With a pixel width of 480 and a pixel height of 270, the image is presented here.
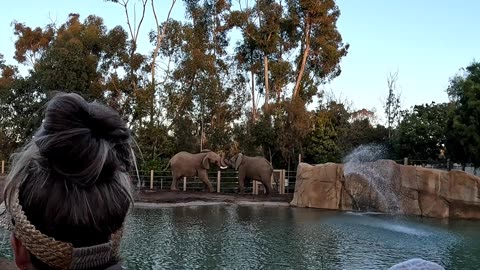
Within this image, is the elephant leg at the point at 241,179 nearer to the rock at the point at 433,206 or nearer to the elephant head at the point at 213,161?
the elephant head at the point at 213,161

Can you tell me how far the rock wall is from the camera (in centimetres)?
1412

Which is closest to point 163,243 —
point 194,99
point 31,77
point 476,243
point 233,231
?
point 233,231

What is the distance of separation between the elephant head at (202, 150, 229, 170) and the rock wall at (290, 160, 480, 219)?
3.86m

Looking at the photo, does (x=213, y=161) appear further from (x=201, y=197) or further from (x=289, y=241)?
(x=289, y=241)

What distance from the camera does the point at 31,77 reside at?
24562 mm

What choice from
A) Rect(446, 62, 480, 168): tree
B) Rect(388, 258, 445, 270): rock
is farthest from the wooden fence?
Rect(388, 258, 445, 270): rock

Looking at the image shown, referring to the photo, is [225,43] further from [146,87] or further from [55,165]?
[55,165]

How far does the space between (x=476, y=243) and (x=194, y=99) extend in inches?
625

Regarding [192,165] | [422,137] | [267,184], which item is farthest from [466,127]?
[192,165]

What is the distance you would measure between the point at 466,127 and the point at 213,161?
871 centimetres

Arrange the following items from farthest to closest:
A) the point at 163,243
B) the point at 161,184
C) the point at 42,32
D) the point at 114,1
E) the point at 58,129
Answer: the point at 42,32, the point at 114,1, the point at 161,184, the point at 163,243, the point at 58,129

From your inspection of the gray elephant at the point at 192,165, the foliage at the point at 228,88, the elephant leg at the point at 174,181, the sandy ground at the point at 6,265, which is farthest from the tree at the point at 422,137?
the sandy ground at the point at 6,265

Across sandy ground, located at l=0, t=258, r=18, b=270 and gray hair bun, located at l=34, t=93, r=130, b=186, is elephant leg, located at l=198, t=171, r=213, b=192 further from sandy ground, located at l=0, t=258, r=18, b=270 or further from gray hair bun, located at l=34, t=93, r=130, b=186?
gray hair bun, located at l=34, t=93, r=130, b=186

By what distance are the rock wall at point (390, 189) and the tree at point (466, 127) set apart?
5.28 meters
